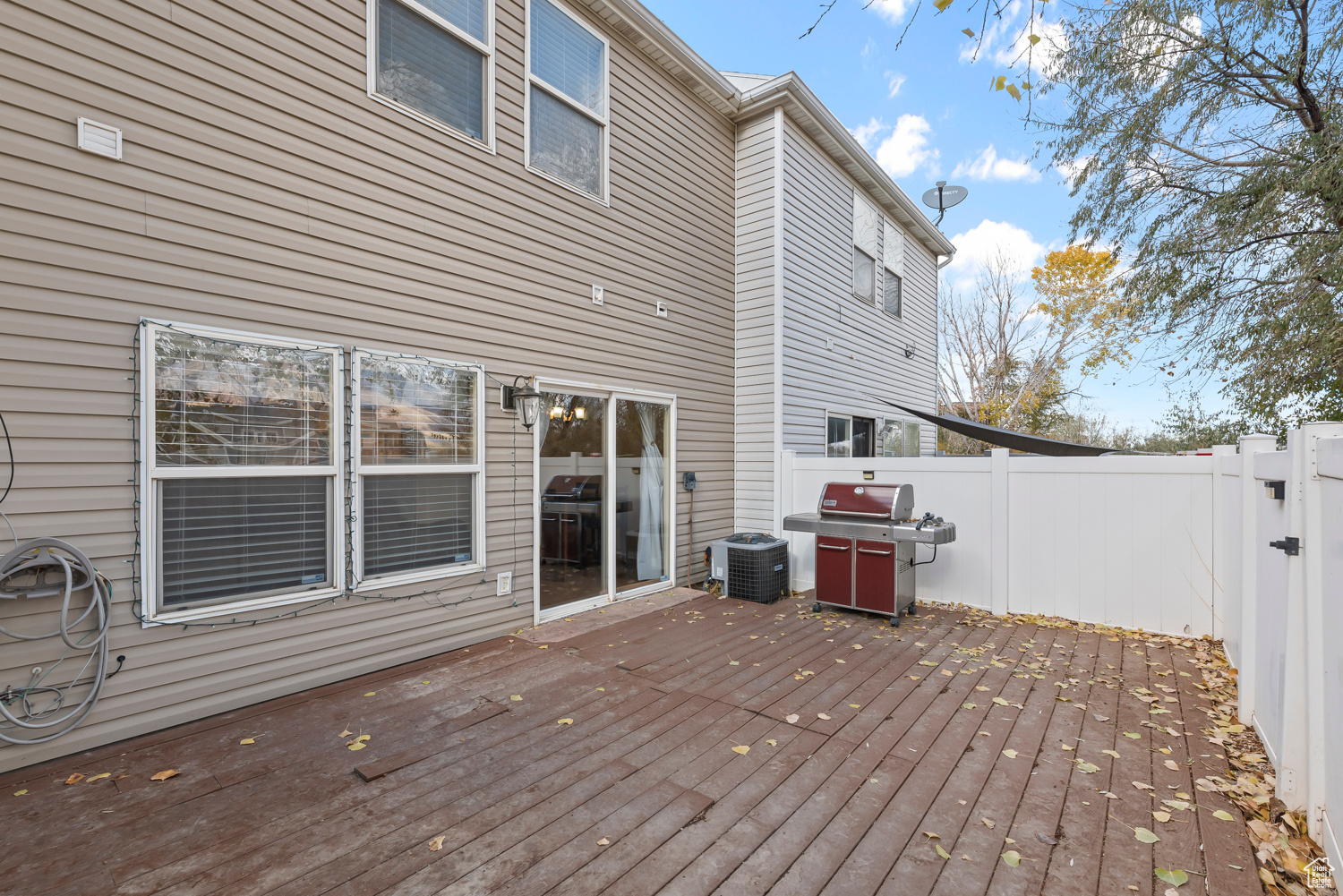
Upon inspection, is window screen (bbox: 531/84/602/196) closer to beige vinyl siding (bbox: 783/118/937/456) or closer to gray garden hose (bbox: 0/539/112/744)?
beige vinyl siding (bbox: 783/118/937/456)

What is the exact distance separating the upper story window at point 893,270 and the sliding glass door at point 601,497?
5.18 metres

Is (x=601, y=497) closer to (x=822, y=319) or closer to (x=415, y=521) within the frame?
(x=415, y=521)

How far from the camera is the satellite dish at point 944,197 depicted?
10.6m

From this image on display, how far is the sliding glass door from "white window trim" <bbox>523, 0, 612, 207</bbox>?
1.74m

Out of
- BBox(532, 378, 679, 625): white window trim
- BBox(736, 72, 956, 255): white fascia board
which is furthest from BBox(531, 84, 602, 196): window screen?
BBox(736, 72, 956, 255): white fascia board

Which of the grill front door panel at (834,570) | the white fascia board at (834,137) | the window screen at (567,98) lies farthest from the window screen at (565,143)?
the grill front door panel at (834,570)

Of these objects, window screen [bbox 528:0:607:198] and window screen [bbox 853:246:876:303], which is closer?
window screen [bbox 528:0:607:198]

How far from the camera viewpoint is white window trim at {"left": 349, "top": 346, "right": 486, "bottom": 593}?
363 cm

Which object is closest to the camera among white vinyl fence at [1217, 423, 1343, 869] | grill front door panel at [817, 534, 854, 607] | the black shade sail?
white vinyl fence at [1217, 423, 1343, 869]

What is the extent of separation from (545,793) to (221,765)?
147 centimetres

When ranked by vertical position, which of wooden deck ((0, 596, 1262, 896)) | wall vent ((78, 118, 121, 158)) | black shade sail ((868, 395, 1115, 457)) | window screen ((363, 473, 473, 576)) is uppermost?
wall vent ((78, 118, 121, 158))

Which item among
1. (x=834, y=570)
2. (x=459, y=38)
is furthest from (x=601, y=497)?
(x=459, y=38)

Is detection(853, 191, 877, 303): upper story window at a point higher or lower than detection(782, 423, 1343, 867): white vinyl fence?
higher

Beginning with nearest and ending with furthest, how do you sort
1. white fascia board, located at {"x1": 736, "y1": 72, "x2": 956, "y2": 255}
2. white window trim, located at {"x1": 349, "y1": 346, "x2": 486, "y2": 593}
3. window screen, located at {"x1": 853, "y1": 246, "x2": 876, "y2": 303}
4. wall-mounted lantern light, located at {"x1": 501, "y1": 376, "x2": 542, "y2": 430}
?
white window trim, located at {"x1": 349, "y1": 346, "x2": 486, "y2": 593} < wall-mounted lantern light, located at {"x1": 501, "y1": 376, "x2": 542, "y2": 430} < white fascia board, located at {"x1": 736, "y1": 72, "x2": 956, "y2": 255} < window screen, located at {"x1": 853, "y1": 246, "x2": 876, "y2": 303}
